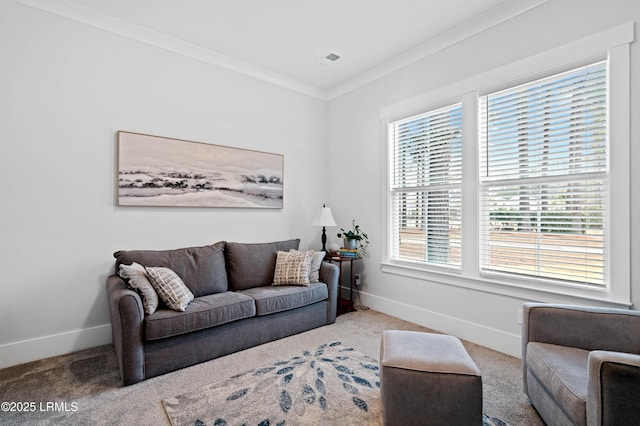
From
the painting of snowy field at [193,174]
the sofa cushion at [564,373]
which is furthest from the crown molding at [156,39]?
the sofa cushion at [564,373]

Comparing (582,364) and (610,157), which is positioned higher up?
(610,157)

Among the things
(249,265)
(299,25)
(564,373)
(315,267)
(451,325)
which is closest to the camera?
(564,373)

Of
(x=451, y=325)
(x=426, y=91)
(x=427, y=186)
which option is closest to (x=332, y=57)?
(x=426, y=91)

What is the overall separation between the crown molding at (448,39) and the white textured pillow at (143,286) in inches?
131

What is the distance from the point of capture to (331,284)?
3.43m

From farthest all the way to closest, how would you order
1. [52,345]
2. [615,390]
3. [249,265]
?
[249,265] → [52,345] → [615,390]

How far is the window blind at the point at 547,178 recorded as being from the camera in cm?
229

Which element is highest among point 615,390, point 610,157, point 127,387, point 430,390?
point 610,157

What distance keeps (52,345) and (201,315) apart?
1366mm

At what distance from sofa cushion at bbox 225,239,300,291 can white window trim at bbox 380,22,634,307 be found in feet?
4.80

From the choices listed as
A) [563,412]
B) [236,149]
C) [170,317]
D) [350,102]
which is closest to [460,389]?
[563,412]

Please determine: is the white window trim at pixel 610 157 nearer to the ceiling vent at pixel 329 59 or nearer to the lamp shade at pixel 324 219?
the ceiling vent at pixel 329 59

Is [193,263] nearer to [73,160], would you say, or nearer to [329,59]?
[73,160]

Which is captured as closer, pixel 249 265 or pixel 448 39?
pixel 448 39
